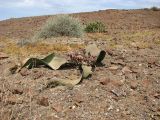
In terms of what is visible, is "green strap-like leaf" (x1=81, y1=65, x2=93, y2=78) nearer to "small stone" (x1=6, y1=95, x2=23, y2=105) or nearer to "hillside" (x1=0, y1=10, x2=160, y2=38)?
"small stone" (x1=6, y1=95, x2=23, y2=105)

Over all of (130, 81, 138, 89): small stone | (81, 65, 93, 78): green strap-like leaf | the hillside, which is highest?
(81, 65, 93, 78): green strap-like leaf

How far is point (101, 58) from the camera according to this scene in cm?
738

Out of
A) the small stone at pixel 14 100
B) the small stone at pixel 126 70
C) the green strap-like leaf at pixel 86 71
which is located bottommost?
the small stone at pixel 14 100

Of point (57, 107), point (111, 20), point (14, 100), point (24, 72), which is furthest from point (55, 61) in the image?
point (111, 20)

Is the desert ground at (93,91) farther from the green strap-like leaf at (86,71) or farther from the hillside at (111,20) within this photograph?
the hillside at (111,20)

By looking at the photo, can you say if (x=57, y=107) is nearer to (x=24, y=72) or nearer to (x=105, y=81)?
(x=105, y=81)

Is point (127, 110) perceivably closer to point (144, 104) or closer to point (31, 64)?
point (144, 104)

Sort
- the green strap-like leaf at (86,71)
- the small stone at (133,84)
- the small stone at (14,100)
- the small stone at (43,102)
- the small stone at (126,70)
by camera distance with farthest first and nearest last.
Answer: the small stone at (126,70)
the green strap-like leaf at (86,71)
the small stone at (133,84)
the small stone at (14,100)
the small stone at (43,102)

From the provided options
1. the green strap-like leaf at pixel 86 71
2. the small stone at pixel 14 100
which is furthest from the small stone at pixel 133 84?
the small stone at pixel 14 100

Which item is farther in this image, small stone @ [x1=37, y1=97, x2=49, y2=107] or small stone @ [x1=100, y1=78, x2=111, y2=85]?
small stone @ [x1=100, y1=78, x2=111, y2=85]

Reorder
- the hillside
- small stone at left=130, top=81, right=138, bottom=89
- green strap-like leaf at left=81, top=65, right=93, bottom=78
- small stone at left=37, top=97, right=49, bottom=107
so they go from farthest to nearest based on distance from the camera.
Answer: the hillside → green strap-like leaf at left=81, top=65, right=93, bottom=78 → small stone at left=130, top=81, right=138, bottom=89 → small stone at left=37, top=97, right=49, bottom=107

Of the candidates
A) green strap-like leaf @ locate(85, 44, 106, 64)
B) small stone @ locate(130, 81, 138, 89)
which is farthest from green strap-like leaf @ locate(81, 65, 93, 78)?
small stone @ locate(130, 81, 138, 89)

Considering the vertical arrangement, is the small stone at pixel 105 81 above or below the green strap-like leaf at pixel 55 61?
below

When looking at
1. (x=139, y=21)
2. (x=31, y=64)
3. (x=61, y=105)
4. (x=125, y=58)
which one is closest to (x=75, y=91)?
(x=61, y=105)
